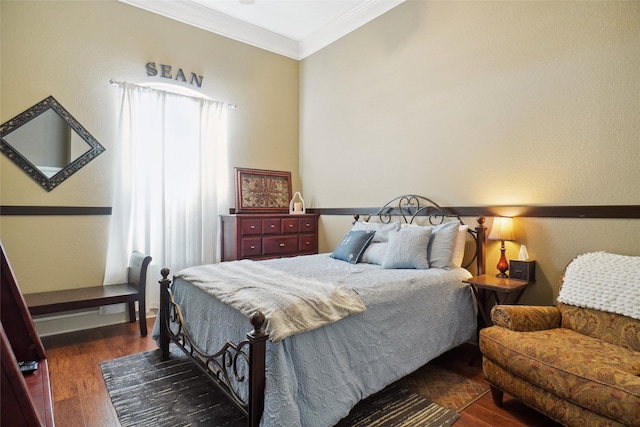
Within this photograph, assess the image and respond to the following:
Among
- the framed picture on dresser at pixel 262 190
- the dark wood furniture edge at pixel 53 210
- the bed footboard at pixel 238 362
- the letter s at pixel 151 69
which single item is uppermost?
the letter s at pixel 151 69

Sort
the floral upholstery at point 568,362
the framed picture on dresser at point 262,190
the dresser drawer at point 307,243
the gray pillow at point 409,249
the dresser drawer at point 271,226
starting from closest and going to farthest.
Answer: the floral upholstery at point 568,362
the gray pillow at point 409,249
the dresser drawer at point 271,226
the framed picture on dresser at point 262,190
the dresser drawer at point 307,243

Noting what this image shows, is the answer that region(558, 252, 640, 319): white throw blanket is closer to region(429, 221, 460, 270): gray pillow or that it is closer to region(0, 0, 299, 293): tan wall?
region(429, 221, 460, 270): gray pillow

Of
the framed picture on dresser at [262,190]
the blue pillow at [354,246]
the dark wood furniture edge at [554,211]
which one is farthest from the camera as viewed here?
the framed picture on dresser at [262,190]

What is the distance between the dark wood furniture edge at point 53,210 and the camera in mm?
3094

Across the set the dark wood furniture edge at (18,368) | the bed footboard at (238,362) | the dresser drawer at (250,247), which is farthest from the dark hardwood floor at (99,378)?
the dresser drawer at (250,247)

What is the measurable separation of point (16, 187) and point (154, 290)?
158 centimetres

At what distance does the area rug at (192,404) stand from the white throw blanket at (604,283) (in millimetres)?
1068

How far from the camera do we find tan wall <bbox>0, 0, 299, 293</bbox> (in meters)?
3.11

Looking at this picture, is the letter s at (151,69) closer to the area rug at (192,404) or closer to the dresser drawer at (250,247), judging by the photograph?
the dresser drawer at (250,247)

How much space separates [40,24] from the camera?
320 centimetres

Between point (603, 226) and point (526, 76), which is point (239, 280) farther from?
point (526, 76)

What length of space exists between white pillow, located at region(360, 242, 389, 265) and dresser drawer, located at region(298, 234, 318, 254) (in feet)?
4.85

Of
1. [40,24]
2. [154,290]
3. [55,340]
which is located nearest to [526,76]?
[154,290]

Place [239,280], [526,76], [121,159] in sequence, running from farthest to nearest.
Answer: [121,159]
[526,76]
[239,280]
